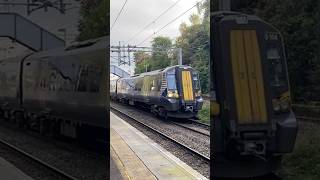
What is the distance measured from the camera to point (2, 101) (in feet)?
9.30

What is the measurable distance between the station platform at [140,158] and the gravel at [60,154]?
0.15 meters

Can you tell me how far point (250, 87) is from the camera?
5.98 ft

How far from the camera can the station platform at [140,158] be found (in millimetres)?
1808

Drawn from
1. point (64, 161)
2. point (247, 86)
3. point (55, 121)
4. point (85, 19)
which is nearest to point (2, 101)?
point (55, 121)

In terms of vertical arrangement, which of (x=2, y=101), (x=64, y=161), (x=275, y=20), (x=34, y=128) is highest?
(x=275, y=20)

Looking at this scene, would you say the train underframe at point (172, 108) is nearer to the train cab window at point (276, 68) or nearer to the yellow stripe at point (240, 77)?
the yellow stripe at point (240, 77)

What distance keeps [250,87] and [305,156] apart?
393 millimetres

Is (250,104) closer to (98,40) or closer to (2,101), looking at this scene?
(98,40)

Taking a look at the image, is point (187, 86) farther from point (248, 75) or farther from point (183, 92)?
point (248, 75)

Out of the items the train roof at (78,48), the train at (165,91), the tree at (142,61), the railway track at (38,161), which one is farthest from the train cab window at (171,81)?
the railway track at (38,161)

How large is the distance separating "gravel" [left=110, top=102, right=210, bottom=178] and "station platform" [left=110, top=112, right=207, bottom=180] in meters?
0.02

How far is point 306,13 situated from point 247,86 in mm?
424

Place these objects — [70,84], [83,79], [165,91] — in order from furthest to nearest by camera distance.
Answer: [70,84] → [83,79] → [165,91]

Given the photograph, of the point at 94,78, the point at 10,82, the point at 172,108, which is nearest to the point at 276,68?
the point at 172,108
